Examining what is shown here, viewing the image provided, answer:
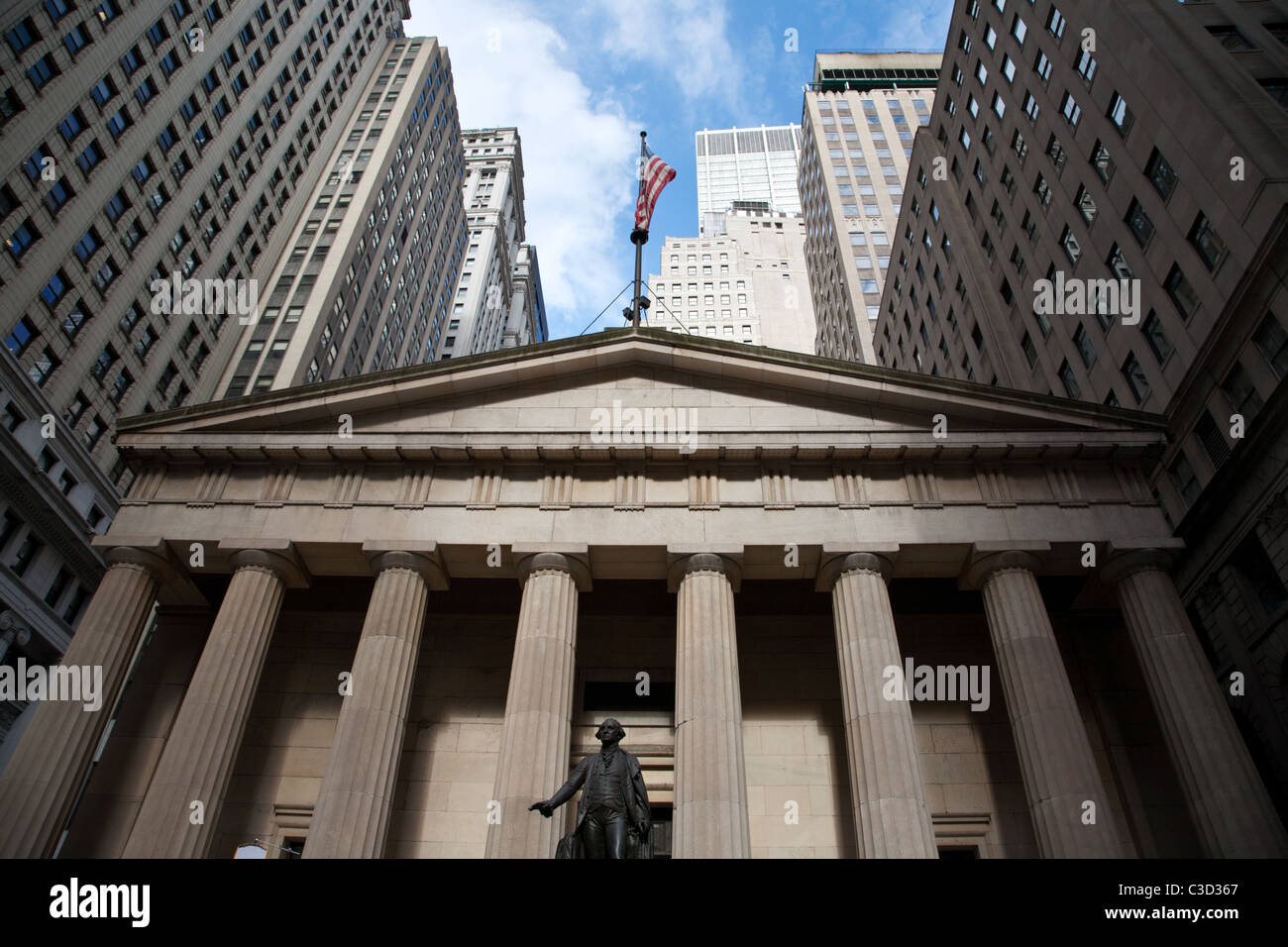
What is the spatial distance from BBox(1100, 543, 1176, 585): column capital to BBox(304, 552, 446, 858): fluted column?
14.9 metres

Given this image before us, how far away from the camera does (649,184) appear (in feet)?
83.5

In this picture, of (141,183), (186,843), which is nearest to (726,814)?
(186,843)

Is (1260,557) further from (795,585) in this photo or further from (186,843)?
(186,843)

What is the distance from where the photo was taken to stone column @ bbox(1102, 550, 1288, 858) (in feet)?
49.0

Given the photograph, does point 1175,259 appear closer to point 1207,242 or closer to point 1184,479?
point 1207,242

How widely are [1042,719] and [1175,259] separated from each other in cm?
1654

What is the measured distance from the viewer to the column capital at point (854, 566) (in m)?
18.5

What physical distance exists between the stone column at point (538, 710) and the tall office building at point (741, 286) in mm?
88293

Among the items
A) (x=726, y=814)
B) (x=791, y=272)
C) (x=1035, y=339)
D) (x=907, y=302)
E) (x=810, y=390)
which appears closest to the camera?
(x=726, y=814)

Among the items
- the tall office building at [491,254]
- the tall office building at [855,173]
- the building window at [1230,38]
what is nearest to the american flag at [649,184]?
the building window at [1230,38]

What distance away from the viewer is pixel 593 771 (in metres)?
13.2

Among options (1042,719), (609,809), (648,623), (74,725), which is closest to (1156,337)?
(1042,719)

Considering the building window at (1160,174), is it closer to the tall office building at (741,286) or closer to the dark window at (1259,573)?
the dark window at (1259,573)
